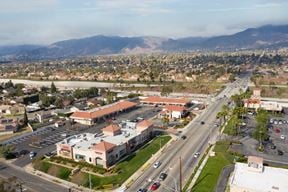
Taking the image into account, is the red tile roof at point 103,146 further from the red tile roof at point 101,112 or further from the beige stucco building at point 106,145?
the red tile roof at point 101,112

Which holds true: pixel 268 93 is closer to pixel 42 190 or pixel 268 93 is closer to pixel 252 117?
pixel 252 117

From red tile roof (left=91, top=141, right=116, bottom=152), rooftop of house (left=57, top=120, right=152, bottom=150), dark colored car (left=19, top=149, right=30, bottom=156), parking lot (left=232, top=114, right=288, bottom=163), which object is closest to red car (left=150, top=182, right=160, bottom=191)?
red tile roof (left=91, top=141, right=116, bottom=152)

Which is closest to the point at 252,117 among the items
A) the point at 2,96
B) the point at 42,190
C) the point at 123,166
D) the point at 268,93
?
the point at 268,93

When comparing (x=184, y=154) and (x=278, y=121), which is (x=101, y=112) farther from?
(x=278, y=121)

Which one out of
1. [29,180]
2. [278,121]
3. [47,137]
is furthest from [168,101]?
[29,180]

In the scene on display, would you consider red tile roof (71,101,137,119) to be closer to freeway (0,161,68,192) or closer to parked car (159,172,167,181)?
freeway (0,161,68,192)

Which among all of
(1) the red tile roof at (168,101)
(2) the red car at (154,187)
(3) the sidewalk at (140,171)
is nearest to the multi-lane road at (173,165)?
(2) the red car at (154,187)
